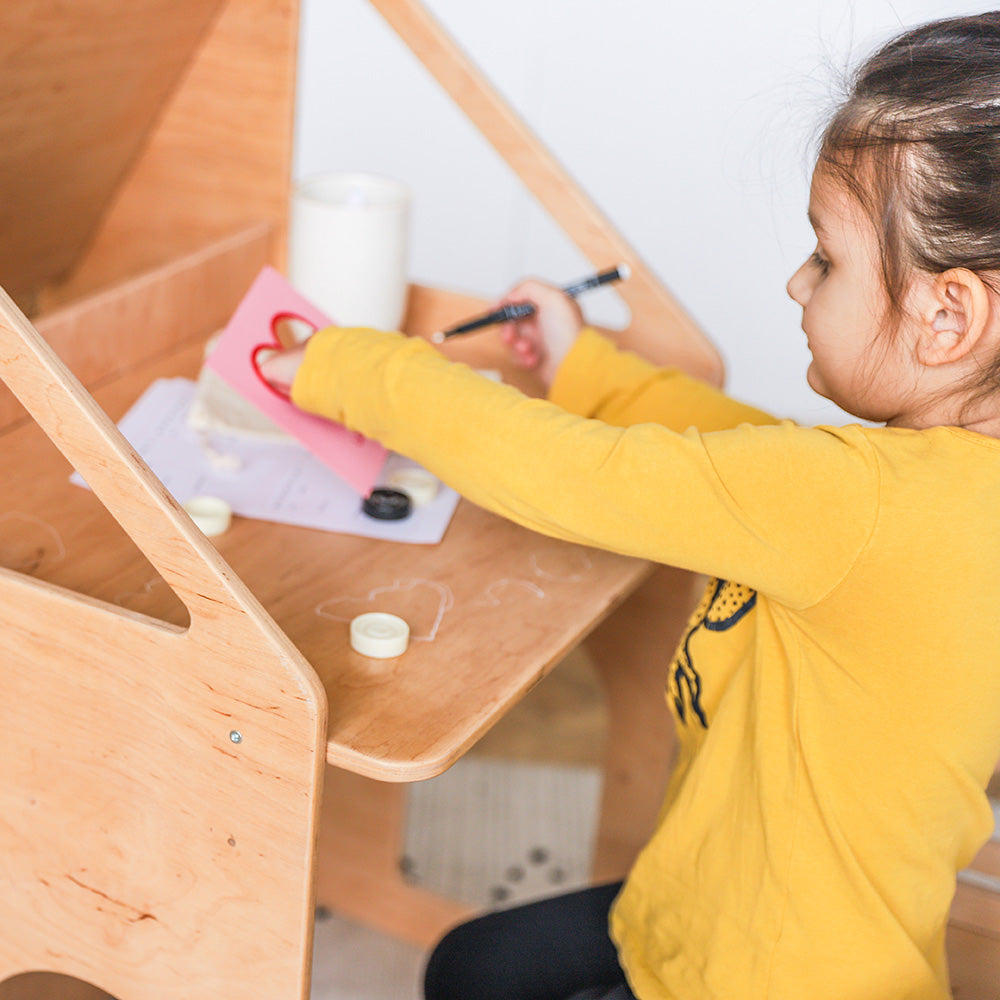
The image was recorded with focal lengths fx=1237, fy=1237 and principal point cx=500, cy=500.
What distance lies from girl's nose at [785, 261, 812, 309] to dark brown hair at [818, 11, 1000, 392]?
0.20ft

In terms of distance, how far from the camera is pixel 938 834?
70cm

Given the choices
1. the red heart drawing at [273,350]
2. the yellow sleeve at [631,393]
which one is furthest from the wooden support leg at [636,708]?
the red heart drawing at [273,350]

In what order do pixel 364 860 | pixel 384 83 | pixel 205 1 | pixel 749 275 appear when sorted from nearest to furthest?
1. pixel 205 1
2. pixel 364 860
3. pixel 749 275
4. pixel 384 83

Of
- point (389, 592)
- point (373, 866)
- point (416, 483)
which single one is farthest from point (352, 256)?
point (373, 866)

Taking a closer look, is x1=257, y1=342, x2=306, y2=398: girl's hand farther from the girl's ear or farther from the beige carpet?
the beige carpet

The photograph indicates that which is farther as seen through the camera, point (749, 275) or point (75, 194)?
point (749, 275)

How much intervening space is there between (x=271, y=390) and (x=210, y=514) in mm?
93

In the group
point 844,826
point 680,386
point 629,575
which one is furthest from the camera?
point 680,386

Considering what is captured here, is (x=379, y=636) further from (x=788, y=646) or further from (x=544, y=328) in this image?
(x=544, y=328)

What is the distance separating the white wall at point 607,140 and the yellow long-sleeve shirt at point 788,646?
934 millimetres

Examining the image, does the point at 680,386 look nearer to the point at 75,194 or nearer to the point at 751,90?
the point at 75,194

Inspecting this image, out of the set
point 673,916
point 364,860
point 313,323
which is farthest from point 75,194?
point 673,916

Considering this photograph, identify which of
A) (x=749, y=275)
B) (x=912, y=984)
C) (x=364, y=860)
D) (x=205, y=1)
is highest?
(x=205, y=1)

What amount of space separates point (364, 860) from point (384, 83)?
1.40m
